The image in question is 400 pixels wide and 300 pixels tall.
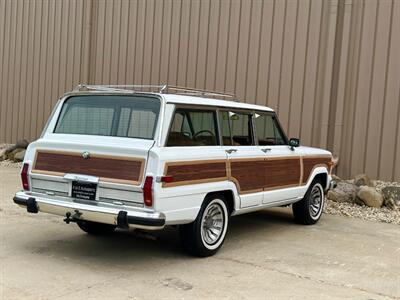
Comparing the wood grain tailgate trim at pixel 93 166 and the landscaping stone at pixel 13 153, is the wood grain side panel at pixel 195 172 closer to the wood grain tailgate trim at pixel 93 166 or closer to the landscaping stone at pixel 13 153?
the wood grain tailgate trim at pixel 93 166

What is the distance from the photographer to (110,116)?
6.04 meters

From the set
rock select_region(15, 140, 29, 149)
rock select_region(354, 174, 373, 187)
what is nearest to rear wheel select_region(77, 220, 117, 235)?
rock select_region(354, 174, 373, 187)

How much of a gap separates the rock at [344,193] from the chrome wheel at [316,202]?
1630 mm

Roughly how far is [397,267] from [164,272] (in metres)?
2.73

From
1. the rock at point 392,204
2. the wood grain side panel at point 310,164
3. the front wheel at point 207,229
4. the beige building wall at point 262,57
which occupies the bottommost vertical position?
the rock at point 392,204

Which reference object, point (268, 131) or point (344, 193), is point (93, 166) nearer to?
point (268, 131)

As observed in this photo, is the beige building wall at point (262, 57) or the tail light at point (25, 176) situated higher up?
the beige building wall at point (262, 57)

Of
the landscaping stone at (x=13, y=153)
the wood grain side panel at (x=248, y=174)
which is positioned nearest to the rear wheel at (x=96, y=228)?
the wood grain side panel at (x=248, y=174)

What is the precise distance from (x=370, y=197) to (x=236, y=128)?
4030 millimetres

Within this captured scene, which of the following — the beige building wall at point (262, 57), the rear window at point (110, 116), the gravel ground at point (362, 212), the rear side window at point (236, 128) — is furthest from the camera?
the beige building wall at point (262, 57)

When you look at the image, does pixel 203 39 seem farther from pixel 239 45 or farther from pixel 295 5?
pixel 295 5

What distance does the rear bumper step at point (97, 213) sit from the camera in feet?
17.5

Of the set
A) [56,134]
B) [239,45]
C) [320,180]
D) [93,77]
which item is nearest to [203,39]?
[239,45]

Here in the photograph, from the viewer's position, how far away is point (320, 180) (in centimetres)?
873
